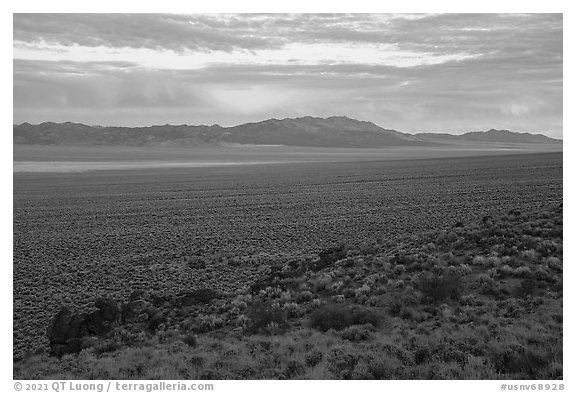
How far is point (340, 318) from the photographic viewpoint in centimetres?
1381

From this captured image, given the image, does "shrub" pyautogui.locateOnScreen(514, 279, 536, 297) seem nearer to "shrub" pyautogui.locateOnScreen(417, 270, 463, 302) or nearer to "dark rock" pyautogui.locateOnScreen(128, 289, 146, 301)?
"shrub" pyautogui.locateOnScreen(417, 270, 463, 302)


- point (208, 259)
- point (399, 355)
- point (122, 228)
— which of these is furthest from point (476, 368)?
point (122, 228)

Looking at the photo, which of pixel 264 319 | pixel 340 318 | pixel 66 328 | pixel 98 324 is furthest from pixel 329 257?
pixel 66 328

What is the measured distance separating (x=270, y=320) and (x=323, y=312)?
1.32 m

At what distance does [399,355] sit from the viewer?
11602mm

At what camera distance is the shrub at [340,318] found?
1366cm

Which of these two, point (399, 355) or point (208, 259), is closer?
point (399, 355)

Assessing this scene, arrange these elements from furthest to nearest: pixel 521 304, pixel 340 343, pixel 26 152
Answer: pixel 26 152 → pixel 521 304 → pixel 340 343

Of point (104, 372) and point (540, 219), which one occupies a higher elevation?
point (540, 219)

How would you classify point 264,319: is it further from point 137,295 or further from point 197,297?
point 137,295

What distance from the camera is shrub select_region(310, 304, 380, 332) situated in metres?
13.7

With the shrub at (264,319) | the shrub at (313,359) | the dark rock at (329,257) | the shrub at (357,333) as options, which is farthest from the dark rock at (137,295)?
the shrub at (313,359)

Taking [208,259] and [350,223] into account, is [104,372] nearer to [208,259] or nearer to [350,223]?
[208,259]

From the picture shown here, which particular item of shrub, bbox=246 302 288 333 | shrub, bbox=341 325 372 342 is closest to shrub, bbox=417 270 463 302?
shrub, bbox=341 325 372 342
